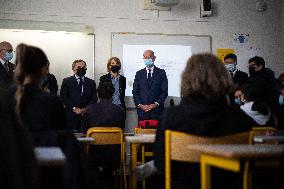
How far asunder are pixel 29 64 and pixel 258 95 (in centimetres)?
225

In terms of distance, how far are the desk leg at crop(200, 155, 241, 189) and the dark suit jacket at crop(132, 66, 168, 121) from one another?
451cm

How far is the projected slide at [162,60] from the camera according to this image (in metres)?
7.19

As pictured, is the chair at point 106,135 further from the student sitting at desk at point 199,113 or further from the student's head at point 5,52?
the student's head at point 5,52

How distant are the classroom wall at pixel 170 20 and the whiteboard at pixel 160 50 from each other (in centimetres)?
10

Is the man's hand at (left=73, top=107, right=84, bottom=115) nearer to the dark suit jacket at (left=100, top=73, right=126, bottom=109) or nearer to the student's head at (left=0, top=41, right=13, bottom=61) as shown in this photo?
the dark suit jacket at (left=100, top=73, right=126, bottom=109)

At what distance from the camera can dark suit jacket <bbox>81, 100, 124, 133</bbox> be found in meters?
4.21

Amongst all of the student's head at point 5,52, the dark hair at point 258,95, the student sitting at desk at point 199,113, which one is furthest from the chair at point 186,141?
the student's head at point 5,52

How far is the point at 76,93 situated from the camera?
636cm

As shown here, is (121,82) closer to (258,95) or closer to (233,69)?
(233,69)

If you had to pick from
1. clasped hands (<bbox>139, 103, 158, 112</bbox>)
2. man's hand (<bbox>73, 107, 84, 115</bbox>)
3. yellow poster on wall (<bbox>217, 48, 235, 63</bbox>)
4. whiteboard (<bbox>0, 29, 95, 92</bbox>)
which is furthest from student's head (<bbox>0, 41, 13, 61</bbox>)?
yellow poster on wall (<bbox>217, 48, 235, 63</bbox>)

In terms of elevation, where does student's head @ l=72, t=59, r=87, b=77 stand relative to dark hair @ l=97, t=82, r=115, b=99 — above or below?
above

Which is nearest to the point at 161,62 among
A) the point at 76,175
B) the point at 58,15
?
the point at 58,15

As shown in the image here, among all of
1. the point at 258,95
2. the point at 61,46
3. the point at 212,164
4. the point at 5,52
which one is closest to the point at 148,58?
the point at 61,46

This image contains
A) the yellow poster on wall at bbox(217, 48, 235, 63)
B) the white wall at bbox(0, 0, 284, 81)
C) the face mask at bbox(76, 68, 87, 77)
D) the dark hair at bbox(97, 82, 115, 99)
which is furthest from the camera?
the yellow poster on wall at bbox(217, 48, 235, 63)
